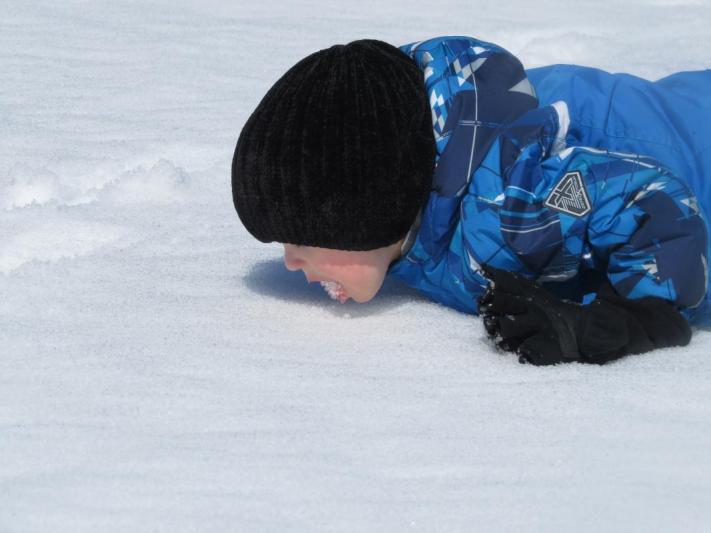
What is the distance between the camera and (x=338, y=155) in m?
1.64

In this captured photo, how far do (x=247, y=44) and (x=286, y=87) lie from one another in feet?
5.99

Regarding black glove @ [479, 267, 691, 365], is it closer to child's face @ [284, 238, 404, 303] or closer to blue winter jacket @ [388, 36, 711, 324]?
blue winter jacket @ [388, 36, 711, 324]

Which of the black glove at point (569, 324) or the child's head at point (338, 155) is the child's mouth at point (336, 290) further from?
the black glove at point (569, 324)

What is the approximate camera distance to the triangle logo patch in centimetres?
168

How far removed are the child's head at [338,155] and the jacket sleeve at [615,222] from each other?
0.16m

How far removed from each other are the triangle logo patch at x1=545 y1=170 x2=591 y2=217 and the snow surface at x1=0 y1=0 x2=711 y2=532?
22 cm

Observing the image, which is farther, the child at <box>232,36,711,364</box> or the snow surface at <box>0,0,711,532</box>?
the child at <box>232,36,711,364</box>

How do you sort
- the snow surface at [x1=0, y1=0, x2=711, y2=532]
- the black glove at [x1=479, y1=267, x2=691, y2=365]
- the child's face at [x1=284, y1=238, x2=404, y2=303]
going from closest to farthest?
the snow surface at [x1=0, y1=0, x2=711, y2=532] < the black glove at [x1=479, y1=267, x2=691, y2=365] < the child's face at [x1=284, y1=238, x2=404, y2=303]

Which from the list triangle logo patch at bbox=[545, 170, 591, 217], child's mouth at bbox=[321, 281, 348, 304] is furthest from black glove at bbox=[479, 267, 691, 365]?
child's mouth at bbox=[321, 281, 348, 304]

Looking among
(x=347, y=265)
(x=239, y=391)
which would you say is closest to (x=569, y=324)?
(x=347, y=265)

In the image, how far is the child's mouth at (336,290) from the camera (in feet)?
5.93

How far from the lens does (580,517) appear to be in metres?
1.15

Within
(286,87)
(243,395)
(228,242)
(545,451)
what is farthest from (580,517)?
(228,242)

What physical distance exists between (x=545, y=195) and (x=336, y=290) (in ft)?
1.19
